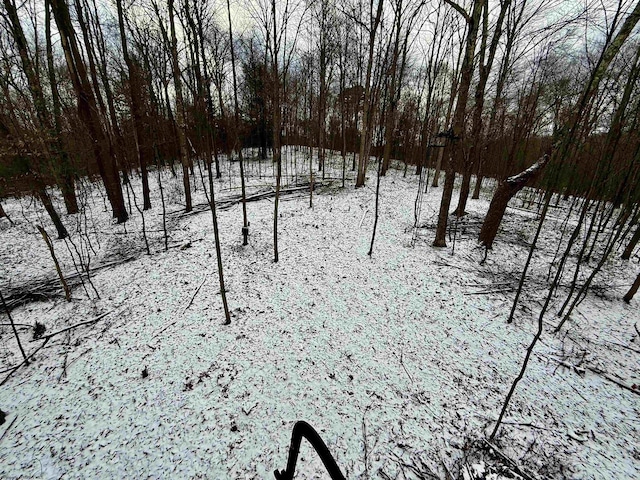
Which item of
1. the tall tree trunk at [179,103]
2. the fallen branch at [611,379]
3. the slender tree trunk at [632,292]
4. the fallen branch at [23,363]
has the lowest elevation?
the fallen branch at [23,363]

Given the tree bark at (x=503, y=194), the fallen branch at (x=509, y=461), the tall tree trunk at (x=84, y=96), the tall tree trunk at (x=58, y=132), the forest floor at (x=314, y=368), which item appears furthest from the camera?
the tall tree trunk at (x=58, y=132)

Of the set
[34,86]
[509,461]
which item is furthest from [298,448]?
[34,86]

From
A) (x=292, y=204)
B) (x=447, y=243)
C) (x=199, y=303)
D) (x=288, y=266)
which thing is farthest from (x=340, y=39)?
(x=199, y=303)

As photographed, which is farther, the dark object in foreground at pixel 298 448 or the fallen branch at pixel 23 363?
the fallen branch at pixel 23 363

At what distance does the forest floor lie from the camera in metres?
3.02

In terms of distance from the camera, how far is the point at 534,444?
3.03 metres

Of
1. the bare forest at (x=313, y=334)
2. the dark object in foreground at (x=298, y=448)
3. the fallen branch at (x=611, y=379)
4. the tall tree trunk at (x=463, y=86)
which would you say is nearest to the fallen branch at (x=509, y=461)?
the bare forest at (x=313, y=334)

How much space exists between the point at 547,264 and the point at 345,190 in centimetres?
972

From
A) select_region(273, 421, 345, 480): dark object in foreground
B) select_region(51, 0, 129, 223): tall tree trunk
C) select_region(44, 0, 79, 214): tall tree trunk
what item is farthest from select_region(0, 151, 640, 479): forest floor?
select_region(51, 0, 129, 223): tall tree trunk

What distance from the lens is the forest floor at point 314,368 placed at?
9.89ft

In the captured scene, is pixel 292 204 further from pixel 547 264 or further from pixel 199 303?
pixel 547 264

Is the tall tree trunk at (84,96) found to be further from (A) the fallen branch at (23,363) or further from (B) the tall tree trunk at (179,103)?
(A) the fallen branch at (23,363)

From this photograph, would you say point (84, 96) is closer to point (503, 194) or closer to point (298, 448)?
point (298, 448)

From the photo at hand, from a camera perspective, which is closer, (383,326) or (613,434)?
(613,434)
